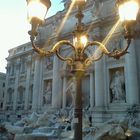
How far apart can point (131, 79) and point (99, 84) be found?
2.33 metres

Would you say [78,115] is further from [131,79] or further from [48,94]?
[48,94]

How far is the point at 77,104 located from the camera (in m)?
4.83

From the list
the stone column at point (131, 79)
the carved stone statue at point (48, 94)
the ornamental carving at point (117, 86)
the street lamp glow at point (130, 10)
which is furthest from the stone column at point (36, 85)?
the street lamp glow at point (130, 10)

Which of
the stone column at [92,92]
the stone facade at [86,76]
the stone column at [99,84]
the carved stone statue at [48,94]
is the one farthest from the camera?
the carved stone statue at [48,94]

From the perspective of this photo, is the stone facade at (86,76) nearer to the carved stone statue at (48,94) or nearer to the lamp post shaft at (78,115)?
the carved stone statue at (48,94)

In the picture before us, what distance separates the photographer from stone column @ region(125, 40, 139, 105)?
14.2m

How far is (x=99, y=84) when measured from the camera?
16000mm

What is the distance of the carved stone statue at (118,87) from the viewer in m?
15.2

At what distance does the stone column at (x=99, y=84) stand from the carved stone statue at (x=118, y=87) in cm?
67

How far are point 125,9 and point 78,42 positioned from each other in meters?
1.26

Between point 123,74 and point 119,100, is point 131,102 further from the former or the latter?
point 123,74

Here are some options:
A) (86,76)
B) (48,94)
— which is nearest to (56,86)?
(48,94)

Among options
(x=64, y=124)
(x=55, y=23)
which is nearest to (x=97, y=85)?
(x=64, y=124)

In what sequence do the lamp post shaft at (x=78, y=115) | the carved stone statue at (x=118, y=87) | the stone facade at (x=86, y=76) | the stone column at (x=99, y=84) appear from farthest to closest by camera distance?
the stone column at (x=99, y=84) < the carved stone statue at (x=118, y=87) < the stone facade at (x=86, y=76) < the lamp post shaft at (x=78, y=115)
